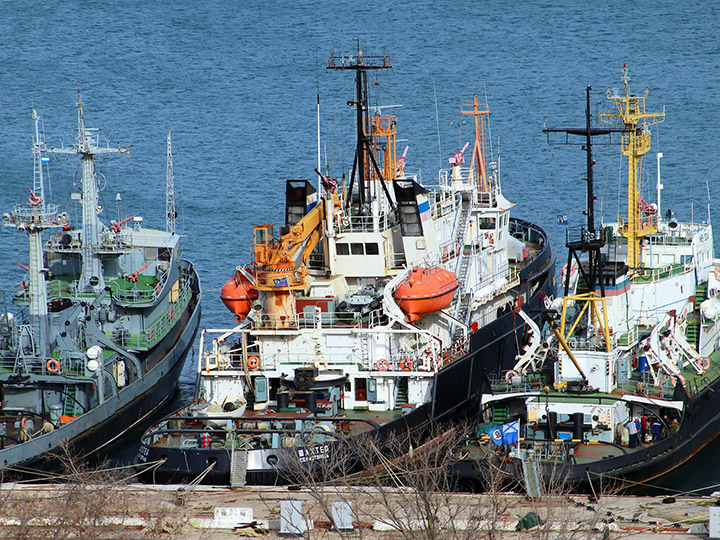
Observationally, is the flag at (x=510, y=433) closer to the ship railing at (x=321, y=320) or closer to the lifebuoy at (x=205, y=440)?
the ship railing at (x=321, y=320)

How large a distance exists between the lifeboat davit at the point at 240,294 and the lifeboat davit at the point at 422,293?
4621mm

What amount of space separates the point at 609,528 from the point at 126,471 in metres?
13.8

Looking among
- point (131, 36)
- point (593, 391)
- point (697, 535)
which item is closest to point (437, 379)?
point (593, 391)

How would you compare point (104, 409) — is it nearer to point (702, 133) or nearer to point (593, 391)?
point (593, 391)

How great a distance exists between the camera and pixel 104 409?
41719mm

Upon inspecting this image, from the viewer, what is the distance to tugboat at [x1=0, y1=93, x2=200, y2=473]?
40000mm

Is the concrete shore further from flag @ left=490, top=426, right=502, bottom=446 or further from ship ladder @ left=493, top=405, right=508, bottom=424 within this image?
ship ladder @ left=493, top=405, right=508, bottom=424

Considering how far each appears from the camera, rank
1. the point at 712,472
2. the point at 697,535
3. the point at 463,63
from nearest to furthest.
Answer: the point at 697,535
the point at 712,472
the point at 463,63

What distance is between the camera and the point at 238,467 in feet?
111

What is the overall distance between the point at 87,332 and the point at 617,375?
17.3 metres

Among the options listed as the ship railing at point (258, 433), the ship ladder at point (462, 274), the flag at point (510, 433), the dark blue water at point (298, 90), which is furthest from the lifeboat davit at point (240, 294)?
the dark blue water at point (298, 90)

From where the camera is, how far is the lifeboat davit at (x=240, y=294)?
40.8m

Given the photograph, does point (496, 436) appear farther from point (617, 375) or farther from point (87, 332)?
point (87, 332)

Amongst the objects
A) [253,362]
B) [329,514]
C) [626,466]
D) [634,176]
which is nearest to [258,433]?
[253,362]
